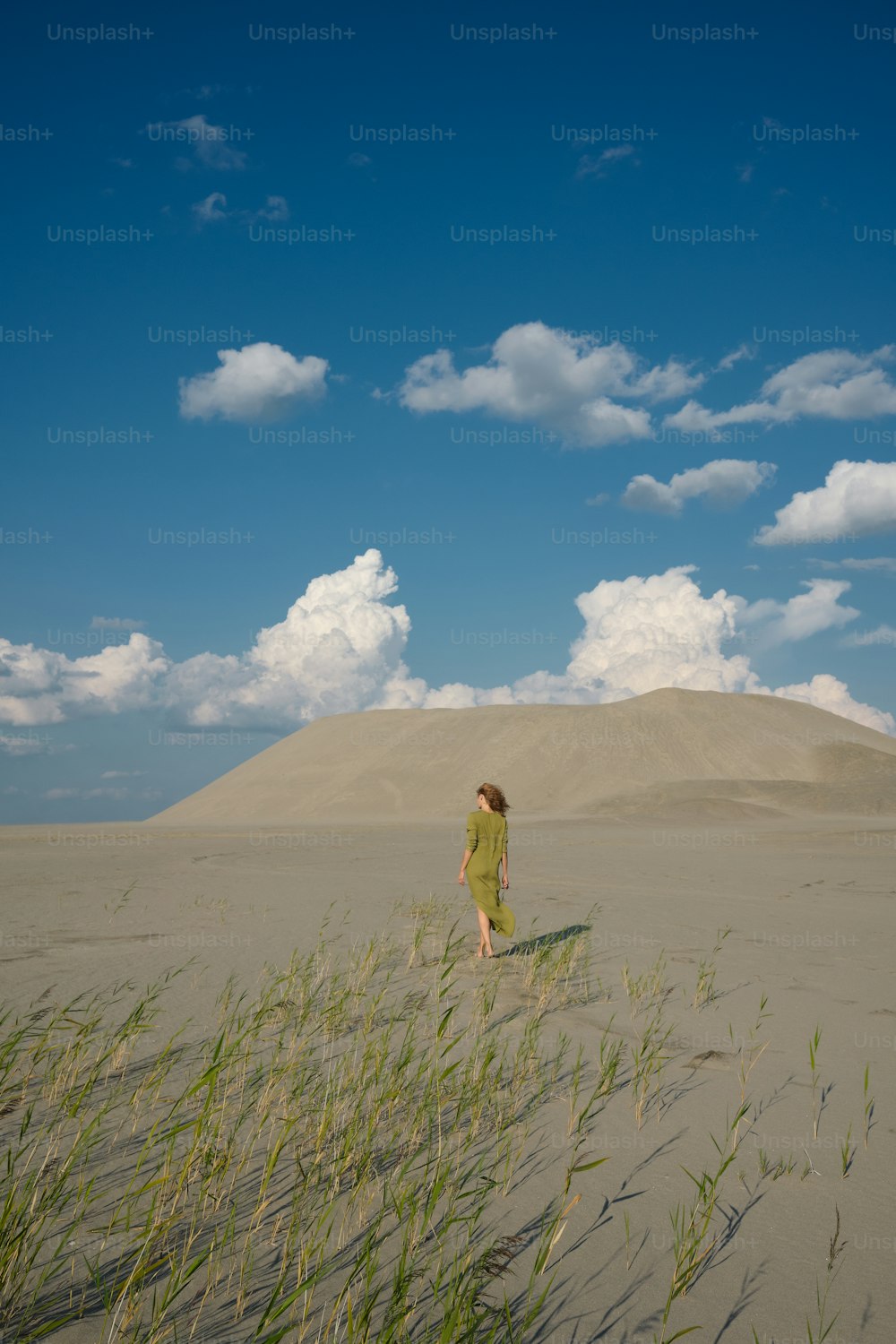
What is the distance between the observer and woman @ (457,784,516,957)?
8797 millimetres

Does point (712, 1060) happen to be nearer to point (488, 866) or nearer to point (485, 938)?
point (485, 938)

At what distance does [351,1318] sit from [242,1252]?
34.3 inches

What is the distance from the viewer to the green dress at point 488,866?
8844 millimetres

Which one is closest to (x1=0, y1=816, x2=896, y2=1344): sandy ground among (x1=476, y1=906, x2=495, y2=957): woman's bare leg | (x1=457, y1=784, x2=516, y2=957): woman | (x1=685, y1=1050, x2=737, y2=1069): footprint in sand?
(x1=685, y1=1050, x2=737, y2=1069): footprint in sand

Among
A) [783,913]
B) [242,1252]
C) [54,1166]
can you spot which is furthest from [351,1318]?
[783,913]

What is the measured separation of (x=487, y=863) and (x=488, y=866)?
0.03 meters

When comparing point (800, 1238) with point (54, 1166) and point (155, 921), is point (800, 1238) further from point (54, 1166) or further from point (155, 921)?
point (155, 921)

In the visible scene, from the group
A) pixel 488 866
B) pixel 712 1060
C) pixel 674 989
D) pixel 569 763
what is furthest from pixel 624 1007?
pixel 569 763

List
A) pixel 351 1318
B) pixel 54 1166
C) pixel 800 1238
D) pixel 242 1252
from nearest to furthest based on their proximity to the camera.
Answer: pixel 351 1318 → pixel 242 1252 → pixel 800 1238 → pixel 54 1166

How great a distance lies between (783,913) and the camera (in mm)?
11695

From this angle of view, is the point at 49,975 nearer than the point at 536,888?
Yes

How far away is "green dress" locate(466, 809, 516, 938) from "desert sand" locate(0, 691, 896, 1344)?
0.46 meters

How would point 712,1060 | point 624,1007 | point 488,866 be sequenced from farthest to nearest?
point 488,866 → point 624,1007 → point 712,1060

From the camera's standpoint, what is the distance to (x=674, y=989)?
712cm
